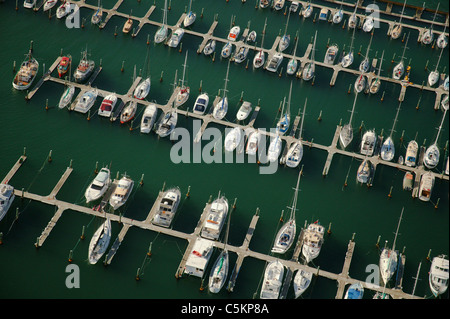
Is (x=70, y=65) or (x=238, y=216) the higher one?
(x=70, y=65)

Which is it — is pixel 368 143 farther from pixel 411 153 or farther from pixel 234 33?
pixel 234 33

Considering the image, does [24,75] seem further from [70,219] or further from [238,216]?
[238,216]

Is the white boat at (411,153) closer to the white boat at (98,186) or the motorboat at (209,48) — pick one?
the motorboat at (209,48)

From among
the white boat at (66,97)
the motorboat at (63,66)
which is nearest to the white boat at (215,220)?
the white boat at (66,97)

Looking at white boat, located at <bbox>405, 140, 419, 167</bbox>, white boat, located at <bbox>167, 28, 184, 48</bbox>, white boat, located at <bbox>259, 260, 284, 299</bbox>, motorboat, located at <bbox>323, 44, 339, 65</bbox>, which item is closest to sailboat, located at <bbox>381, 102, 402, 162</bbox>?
white boat, located at <bbox>405, 140, 419, 167</bbox>

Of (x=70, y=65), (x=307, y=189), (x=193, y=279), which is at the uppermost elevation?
(x=70, y=65)

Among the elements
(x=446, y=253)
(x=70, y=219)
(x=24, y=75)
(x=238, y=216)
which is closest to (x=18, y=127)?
(x=24, y=75)
